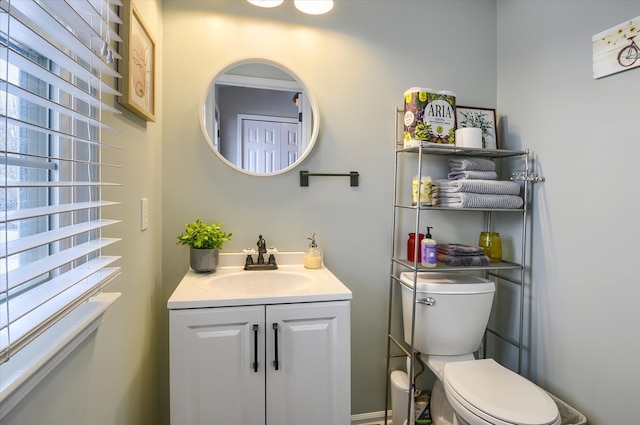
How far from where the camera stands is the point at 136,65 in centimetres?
116

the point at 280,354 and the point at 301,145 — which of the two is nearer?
the point at 280,354

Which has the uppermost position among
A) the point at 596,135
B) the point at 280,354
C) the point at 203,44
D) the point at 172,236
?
the point at 203,44

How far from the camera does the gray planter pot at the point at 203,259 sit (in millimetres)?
1469

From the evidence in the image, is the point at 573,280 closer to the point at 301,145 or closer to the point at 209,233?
the point at 301,145

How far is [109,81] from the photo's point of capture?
39.6 inches

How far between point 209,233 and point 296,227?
45 centimetres

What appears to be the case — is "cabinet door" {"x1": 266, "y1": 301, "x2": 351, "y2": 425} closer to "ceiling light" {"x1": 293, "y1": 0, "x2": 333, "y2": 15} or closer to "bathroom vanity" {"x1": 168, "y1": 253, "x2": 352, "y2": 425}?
"bathroom vanity" {"x1": 168, "y1": 253, "x2": 352, "y2": 425}

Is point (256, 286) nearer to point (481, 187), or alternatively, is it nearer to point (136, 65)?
point (136, 65)

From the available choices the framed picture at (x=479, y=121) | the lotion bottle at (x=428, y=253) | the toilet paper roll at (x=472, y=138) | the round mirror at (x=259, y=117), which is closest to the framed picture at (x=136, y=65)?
the round mirror at (x=259, y=117)

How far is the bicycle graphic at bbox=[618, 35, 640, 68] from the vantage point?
1.22m

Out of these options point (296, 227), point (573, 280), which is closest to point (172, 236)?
point (296, 227)

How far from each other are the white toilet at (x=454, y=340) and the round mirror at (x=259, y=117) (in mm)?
897

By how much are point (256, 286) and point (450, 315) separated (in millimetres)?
936

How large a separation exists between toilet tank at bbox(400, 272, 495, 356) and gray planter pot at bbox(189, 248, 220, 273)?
0.95 metres
